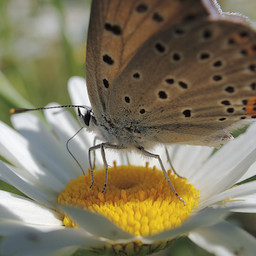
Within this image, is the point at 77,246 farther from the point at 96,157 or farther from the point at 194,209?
the point at 96,157

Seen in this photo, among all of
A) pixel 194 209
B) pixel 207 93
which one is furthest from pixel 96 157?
pixel 207 93

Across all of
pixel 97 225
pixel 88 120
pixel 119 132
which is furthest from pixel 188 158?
pixel 97 225

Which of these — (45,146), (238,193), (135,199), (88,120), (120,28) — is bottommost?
(238,193)

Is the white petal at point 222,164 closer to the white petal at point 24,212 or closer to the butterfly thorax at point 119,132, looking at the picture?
the butterfly thorax at point 119,132

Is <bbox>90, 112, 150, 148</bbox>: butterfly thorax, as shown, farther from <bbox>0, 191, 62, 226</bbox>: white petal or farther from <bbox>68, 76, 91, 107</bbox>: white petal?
<bbox>68, 76, 91, 107</bbox>: white petal

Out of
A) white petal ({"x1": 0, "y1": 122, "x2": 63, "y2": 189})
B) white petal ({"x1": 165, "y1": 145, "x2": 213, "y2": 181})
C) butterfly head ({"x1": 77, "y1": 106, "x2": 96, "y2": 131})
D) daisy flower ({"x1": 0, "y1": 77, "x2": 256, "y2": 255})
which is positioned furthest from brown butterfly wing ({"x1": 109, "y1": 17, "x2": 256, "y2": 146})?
white petal ({"x1": 0, "y1": 122, "x2": 63, "y2": 189})

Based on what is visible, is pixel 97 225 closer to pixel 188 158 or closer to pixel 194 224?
pixel 194 224
